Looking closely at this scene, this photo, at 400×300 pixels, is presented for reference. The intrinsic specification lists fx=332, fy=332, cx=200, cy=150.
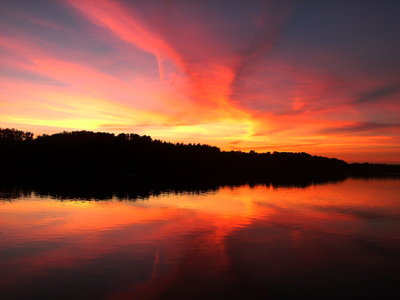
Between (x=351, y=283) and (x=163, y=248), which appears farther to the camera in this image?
(x=163, y=248)

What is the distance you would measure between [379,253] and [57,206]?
148 ft

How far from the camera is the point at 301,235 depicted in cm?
3519

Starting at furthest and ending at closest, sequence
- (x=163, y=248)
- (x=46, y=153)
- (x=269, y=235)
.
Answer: (x=46, y=153) → (x=269, y=235) → (x=163, y=248)

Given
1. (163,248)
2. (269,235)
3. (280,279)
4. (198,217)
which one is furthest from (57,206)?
(280,279)

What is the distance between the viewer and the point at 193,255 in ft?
86.1

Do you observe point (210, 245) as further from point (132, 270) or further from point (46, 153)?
point (46, 153)

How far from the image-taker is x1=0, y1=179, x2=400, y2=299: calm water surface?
1939cm

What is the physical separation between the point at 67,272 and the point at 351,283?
18.2m

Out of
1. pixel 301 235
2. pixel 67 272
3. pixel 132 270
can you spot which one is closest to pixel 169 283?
pixel 132 270

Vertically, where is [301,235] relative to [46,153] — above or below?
below

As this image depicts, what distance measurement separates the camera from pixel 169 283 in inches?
794

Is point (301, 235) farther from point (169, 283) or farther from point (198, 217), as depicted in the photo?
point (169, 283)

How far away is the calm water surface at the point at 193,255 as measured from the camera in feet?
63.6

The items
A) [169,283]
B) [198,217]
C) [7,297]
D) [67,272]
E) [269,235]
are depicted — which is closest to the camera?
[7,297]
